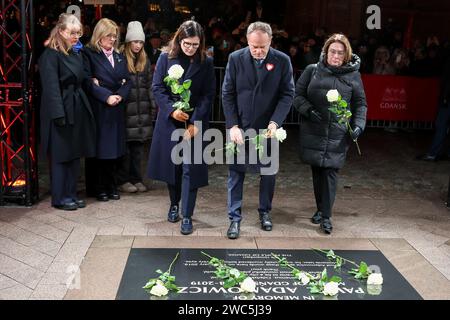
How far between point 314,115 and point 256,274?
167 centimetres

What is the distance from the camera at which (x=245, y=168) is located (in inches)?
209

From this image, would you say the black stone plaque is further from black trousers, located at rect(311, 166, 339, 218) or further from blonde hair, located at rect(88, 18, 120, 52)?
blonde hair, located at rect(88, 18, 120, 52)

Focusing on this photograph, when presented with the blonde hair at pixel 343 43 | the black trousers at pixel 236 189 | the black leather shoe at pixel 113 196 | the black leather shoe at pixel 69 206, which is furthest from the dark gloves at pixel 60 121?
the blonde hair at pixel 343 43

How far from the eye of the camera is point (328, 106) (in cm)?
536

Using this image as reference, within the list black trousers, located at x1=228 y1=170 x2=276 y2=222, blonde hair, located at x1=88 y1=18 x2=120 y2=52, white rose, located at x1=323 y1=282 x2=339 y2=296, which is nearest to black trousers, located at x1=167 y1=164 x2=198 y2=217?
black trousers, located at x1=228 y1=170 x2=276 y2=222

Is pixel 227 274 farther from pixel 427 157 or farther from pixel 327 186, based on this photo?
pixel 427 157

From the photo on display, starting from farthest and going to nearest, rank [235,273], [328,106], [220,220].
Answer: [220,220], [328,106], [235,273]

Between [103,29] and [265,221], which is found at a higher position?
[103,29]

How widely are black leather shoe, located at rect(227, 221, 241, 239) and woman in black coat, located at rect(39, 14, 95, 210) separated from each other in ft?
5.49

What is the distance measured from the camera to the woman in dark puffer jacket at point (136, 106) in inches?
251

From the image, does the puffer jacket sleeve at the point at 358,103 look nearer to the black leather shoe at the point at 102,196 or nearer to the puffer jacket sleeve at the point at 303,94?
the puffer jacket sleeve at the point at 303,94

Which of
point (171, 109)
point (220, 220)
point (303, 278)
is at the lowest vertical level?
point (220, 220)

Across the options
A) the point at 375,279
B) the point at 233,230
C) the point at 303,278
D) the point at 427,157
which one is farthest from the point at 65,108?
the point at 427,157

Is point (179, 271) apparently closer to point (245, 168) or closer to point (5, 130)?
point (245, 168)
